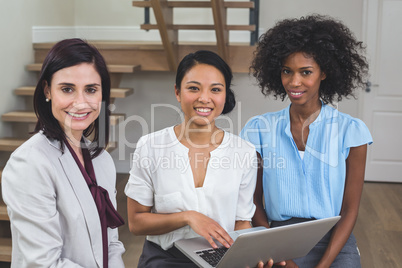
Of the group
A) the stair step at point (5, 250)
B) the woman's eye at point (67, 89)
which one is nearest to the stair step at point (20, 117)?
the stair step at point (5, 250)

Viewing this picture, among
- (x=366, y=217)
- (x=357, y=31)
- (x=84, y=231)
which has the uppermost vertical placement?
(x=357, y=31)

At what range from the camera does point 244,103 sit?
15.6 feet

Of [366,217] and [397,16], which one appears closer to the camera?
[366,217]

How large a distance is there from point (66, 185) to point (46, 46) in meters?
3.03

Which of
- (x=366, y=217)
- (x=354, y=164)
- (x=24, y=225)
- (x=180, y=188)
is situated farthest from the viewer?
(x=366, y=217)

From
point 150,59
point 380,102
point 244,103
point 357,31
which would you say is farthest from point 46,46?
point 380,102

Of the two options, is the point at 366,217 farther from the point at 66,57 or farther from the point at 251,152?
the point at 66,57

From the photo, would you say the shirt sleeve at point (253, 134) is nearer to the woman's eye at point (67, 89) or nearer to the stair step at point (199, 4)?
the woman's eye at point (67, 89)

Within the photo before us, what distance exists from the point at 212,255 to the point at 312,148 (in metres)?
0.64

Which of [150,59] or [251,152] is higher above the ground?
[150,59]

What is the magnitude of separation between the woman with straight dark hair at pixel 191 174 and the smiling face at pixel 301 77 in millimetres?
250

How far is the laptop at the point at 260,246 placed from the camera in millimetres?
1262

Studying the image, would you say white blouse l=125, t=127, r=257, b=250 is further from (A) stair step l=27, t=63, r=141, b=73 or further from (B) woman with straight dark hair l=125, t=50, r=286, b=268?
(A) stair step l=27, t=63, r=141, b=73

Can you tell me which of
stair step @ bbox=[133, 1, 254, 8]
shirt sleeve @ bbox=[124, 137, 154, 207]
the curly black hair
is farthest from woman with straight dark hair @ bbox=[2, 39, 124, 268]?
stair step @ bbox=[133, 1, 254, 8]
